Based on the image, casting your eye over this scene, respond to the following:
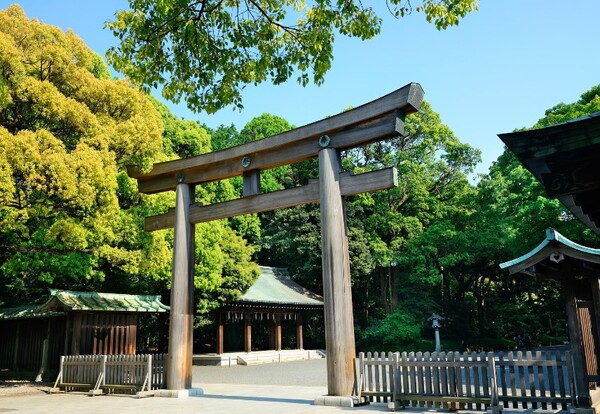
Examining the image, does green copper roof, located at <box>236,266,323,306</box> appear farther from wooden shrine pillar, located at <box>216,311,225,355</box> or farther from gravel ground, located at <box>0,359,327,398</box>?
gravel ground, located at <box>0,359,327,398</box>

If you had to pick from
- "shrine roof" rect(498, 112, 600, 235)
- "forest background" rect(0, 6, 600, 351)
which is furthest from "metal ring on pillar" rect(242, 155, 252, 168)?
"shrine roof" rect(498, 112, 600, 235)

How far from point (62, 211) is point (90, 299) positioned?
3285mm

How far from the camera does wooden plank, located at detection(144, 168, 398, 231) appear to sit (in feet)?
33.8

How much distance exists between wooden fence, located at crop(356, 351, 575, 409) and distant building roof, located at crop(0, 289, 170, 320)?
943cm

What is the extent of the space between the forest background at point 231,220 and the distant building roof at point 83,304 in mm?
883

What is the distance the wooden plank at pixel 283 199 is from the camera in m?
10.3

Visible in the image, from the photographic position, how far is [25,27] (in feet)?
49.7

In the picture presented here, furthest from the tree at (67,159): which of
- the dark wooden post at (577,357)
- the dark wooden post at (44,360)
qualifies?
the dark wooden post at (577,357)

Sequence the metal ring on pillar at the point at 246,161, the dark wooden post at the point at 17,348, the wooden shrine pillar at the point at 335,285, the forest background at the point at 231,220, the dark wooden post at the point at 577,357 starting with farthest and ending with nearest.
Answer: the dark wooden post at the point at 17,348
the forest background at the point at 231,220
the metal ring on pillar at the point at 246,161
the wooden shrine pillar at the point at 335,285
the dark wooden post at the point at 577,357

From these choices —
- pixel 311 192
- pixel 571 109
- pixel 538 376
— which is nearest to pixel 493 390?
pixel 538 376

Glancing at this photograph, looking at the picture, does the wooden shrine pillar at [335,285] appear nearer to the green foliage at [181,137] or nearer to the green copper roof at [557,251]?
the green copper roof at [557,251]

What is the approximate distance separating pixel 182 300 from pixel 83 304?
4.48 meters

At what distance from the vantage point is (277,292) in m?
30.1

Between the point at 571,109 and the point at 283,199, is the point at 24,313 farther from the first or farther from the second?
the point at 571,109
